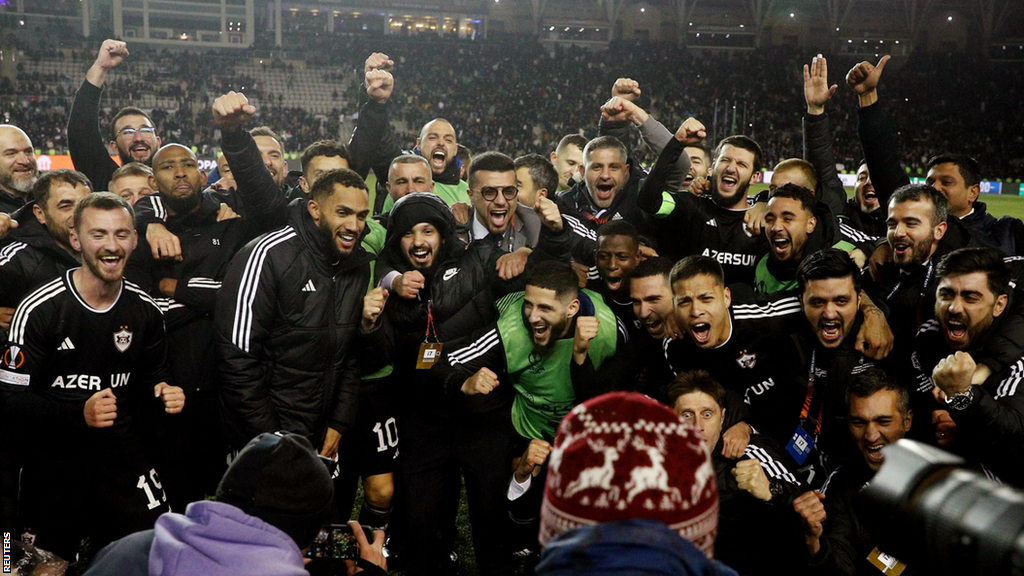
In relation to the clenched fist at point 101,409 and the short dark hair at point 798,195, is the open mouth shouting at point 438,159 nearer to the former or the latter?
the short dark hair at point 798,195

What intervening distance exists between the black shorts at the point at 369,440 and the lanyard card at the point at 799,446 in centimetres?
223

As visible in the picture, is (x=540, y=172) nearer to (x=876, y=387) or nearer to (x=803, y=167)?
(x=803, y=167)

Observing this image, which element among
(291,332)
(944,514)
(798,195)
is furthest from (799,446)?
(944,514)

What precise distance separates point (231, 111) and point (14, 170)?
6.92 ft

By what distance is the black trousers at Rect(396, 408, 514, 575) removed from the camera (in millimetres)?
4230

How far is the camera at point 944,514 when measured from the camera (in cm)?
89

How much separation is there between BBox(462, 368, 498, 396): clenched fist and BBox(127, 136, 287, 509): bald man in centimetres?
154

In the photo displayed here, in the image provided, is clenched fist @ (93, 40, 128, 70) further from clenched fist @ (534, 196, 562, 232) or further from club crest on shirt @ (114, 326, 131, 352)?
clenched fist @ (534, 196, 562, 232)

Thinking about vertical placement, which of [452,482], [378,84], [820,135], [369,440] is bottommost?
[452,482]

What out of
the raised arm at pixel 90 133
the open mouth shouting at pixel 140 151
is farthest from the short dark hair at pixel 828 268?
the open mouth shouting at pixel 140 151

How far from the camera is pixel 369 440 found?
4.56 m

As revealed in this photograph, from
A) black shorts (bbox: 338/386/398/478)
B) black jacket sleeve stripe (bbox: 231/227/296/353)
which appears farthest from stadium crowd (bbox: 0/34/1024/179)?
black jacket sleeve stripe (bbox: 231/227/296/353)

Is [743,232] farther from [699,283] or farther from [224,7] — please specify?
[224,7]

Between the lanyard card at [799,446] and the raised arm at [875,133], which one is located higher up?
the raised arm at [875,133]
